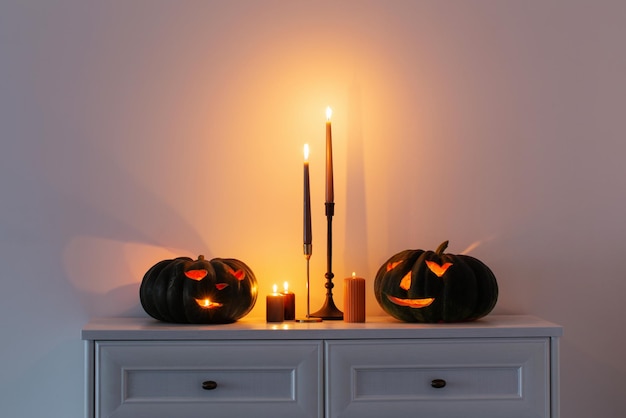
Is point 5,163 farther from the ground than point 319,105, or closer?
closer

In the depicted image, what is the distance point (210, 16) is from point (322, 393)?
1088mm

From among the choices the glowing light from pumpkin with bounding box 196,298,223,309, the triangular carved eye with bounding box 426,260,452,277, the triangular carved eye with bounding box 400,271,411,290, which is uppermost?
the triangular carved eye with bounding box 426,260,452,277

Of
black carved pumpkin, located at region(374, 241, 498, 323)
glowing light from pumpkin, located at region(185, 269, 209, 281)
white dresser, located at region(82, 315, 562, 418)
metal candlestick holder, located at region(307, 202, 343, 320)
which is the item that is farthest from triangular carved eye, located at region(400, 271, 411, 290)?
glowing light from pumpkin, located at region(185, 269, 209, 281)

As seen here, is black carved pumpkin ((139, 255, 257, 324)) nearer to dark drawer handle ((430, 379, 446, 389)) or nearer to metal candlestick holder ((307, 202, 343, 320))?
metal candlestick holder ((307, 202, 343, 320))

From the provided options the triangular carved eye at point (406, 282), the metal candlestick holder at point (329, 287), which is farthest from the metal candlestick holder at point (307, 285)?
the triangular carved eye at point (406, 282)

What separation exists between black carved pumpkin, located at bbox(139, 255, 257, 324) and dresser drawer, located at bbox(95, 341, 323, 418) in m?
0.09

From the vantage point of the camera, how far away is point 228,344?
1.89m

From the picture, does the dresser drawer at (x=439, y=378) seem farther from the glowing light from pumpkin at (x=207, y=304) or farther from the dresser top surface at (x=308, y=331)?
the glowing light from pumpkin at (x=207, y=304)

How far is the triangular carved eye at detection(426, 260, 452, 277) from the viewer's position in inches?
77.4

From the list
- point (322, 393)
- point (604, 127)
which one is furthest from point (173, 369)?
point (604, 127)

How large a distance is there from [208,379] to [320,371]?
0.27 metres

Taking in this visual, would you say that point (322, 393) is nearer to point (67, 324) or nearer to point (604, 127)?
point (67, 324)

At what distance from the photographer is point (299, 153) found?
226 centimetres

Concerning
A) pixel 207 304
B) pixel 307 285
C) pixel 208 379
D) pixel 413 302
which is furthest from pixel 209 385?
pixel 413 302
